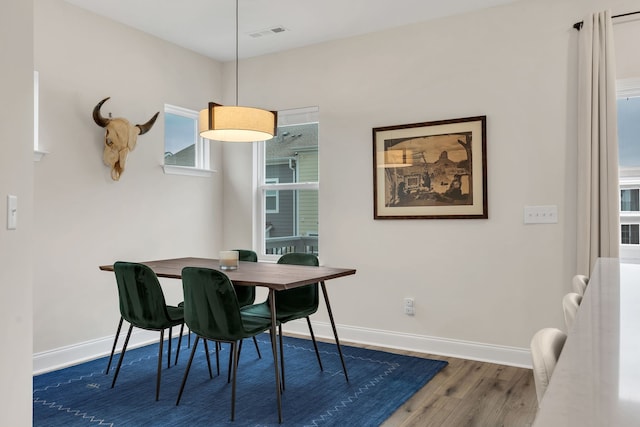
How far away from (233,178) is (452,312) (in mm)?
2545

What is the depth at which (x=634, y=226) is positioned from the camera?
3.45 m

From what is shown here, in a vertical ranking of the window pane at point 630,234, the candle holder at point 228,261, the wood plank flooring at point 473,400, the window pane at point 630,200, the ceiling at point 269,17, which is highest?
the ceiling at point 269,17

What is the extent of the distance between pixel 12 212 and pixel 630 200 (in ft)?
12.0

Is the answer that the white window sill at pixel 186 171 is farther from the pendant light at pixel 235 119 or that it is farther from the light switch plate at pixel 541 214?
the light switch plate at pixel 541 214

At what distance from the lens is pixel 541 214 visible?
3633 millimetres

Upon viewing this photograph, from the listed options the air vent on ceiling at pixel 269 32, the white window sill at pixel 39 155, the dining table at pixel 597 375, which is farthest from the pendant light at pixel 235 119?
the dining table at pixel 597 375

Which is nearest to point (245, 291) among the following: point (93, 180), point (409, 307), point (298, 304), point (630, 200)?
point (298, 304)

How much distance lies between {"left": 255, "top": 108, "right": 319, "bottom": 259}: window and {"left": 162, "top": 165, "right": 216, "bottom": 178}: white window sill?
20.0 inches

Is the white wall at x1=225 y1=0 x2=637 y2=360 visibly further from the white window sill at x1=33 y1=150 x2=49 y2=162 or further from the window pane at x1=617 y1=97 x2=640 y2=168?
the white window sill at x1=33 y1=150 x2=49 y2=162

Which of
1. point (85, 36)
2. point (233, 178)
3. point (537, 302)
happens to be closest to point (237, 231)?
point (233, 178)

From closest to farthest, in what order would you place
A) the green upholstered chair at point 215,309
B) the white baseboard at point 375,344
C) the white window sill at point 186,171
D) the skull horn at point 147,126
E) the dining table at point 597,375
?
the dining table at point 597,375 < the green upholstered chair at point 215,309 < the white baseboard at point 375,344 < the skull horn at point 147,126 < the white window sill at point 186,171

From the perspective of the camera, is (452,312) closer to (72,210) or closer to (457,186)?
(457,186)

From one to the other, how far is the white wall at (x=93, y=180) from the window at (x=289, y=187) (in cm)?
74

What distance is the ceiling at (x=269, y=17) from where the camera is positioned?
3.78 meters
